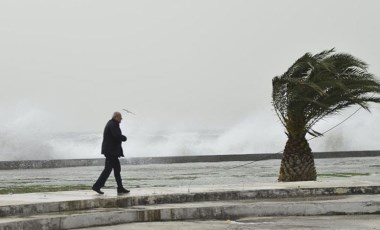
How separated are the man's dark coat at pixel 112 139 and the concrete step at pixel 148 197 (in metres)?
0.79

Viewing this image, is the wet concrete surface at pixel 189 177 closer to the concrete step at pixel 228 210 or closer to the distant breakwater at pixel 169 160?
the concrete step at pixel 228 210

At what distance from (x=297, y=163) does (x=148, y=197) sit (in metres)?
6.49

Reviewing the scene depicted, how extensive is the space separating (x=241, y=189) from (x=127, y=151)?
6185 centimetres

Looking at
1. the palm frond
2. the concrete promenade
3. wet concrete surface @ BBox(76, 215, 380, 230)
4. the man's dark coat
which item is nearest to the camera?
wet concrete surface @ BBox(76, 215, 380, 230)

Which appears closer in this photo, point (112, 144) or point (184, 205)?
point (184, 205)

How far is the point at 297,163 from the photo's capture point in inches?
721

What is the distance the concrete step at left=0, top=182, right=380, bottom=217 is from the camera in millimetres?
11414

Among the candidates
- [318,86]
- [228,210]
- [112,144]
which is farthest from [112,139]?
[318,86]

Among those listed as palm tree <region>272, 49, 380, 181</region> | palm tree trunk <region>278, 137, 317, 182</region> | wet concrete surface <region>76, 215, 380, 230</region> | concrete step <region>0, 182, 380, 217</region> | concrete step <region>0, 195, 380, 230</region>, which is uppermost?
palm tree <region>272, 49, 380, 181</region>

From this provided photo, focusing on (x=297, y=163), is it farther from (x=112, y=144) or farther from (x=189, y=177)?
(x=189, y=177)

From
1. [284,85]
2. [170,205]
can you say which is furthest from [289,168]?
[170,205]

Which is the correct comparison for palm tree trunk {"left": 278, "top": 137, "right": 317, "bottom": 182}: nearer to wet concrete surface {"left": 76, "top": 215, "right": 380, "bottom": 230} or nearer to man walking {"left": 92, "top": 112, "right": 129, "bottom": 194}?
man walking {"left": 92, "top": 112, "right": 129, "bottom": 194}

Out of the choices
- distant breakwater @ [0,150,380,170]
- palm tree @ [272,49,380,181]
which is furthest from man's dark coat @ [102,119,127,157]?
distant breakwater @ [0,150,380,170]

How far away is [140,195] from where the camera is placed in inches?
505
